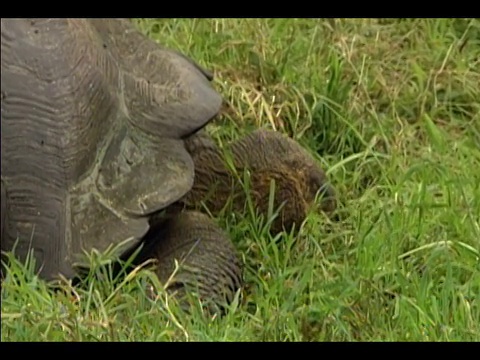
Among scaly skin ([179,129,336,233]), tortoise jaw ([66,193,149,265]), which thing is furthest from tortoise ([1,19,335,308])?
scaly skin ([179,129,336,233])

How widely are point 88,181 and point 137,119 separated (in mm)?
268

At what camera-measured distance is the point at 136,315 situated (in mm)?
3742

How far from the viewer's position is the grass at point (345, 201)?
12.3 ft

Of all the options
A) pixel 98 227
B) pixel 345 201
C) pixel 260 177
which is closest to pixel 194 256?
pixel 98 227

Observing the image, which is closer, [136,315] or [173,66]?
[136,315]

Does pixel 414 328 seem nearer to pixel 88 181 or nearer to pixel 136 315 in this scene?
pixel 136 315

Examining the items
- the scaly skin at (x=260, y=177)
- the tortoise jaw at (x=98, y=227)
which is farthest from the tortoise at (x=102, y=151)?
the scaly skin at (x=260, y=177)

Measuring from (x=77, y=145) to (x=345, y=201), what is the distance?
1081 millimetres

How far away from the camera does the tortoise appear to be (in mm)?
4137

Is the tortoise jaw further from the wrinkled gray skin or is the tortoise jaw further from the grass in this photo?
the grass

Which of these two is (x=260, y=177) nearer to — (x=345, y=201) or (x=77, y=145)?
(x=345, y=201)

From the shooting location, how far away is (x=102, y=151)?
425 cm

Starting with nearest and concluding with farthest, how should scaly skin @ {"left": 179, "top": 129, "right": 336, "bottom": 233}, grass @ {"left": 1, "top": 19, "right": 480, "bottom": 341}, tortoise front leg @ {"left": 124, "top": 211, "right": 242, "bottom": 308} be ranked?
grass @ {"left": 1, "top": 19, "right": 480, "bottom": 341} < tortoise front leg @ {"left": 124, "top": 211, "right": 242, "bottom": 308} < scaly skin @ {"left": 179, "top": 129, "right": 336, "bottom": 233}

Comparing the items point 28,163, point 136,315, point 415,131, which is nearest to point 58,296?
point 136,315
